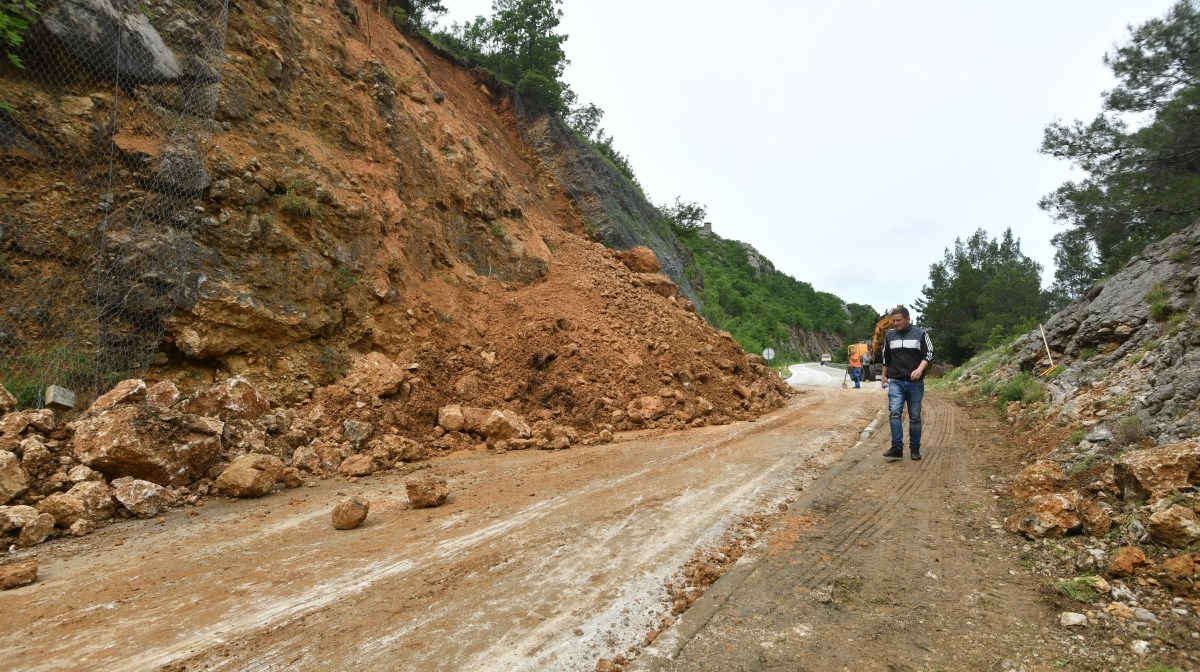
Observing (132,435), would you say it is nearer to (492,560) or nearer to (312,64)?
(492,560)

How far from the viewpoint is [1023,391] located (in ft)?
32.9

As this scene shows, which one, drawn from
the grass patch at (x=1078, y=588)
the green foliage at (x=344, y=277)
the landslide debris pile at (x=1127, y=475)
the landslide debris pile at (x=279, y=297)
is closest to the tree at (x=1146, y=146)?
the landslide debris pile at (x=1127, y=475)

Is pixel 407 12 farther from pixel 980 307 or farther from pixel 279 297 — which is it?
pixel 980 307

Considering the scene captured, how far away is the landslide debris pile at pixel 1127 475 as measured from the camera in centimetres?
262

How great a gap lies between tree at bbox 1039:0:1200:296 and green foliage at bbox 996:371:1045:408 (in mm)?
5227

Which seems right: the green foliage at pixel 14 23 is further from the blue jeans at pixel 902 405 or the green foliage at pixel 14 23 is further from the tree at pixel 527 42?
the tree at pixel 527 42

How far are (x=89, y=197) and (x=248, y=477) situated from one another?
15.1ft

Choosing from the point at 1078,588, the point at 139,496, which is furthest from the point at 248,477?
the point at 1078,588

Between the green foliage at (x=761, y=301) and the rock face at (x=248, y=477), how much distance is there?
68.0 ft

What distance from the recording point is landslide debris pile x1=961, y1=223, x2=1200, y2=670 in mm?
2615

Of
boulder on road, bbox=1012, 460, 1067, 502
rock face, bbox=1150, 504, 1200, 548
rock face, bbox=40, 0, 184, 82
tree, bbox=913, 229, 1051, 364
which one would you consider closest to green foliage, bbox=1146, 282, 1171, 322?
boulder on road, bbox=1012, 460, 1067, 502

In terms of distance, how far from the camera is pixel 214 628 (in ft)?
9.62

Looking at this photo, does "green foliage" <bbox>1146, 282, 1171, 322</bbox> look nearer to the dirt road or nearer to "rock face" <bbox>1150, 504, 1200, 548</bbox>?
the dirt road

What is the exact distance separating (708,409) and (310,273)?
24.8ft
